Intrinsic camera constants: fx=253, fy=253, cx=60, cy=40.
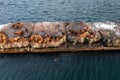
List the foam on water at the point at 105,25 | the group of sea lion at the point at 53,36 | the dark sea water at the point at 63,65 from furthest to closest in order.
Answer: the foam on water at the point at 105,25 → the group of sea lion at the point at 53,36 → the dark sea water at the point at 63,65

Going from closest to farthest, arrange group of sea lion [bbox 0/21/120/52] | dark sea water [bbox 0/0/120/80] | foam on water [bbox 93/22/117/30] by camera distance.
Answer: dark sea water [bbox 0/0/120/80]
group of sea lion [bbox 0/21/120/52]
foam on water [bbox 93/22/117/30]

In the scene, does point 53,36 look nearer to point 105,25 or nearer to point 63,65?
point 63,65

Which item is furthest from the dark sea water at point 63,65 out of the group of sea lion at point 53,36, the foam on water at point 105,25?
the foam on water at point 105,25

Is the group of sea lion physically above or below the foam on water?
below

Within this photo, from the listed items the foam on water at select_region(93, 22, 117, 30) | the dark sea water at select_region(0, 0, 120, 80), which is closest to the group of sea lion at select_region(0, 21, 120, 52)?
the foam on water at select_region(93, 22, 117, 30)

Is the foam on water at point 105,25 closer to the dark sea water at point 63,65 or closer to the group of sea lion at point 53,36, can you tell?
the group of sea lion at point 53,36

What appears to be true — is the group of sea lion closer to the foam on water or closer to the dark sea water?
the foam on water

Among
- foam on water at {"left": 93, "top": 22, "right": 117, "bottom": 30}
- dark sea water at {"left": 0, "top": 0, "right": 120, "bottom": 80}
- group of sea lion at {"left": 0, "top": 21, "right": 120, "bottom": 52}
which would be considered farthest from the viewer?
foam on water at {"left": 93, "top": 22, "right": 117, "bottom": 30}

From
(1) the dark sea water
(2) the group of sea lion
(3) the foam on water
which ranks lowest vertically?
(1) the dark sea water

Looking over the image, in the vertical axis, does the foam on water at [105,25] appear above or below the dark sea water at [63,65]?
above

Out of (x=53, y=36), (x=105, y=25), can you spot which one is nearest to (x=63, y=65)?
(x=53, y=36)
